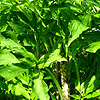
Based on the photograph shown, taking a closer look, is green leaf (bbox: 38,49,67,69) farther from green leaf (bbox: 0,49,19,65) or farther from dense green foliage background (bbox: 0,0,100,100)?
green leaf (bbox: 0,49,19,65)

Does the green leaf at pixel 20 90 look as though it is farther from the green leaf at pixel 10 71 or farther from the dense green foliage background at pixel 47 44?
the green leaf at pixel 10 71

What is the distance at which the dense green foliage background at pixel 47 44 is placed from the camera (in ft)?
2.58

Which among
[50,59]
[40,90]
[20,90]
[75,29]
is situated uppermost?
[75,29]

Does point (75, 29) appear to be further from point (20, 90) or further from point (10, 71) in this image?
point (20, 90)

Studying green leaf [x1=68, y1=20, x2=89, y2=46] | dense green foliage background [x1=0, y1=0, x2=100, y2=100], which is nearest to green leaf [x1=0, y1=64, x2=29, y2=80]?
dense green foliage background [x1=0, y1=0, x2=100, y2=100]

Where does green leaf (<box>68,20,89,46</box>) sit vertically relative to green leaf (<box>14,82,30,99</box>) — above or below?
above

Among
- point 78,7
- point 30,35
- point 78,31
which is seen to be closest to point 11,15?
point 30,35

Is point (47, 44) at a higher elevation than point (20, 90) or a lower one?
higher

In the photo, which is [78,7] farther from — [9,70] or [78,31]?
[9,70]

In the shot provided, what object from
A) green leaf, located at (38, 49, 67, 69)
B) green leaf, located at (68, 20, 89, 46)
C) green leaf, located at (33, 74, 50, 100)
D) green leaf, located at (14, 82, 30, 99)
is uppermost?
green leaf, located at (68, 20, 89, 46)

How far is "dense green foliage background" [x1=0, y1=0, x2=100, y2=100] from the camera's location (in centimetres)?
79

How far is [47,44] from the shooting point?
3.22 ft

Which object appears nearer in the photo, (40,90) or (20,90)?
(40,90)

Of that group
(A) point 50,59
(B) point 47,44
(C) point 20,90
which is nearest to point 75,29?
(A) point 50,59
